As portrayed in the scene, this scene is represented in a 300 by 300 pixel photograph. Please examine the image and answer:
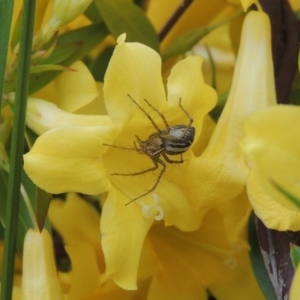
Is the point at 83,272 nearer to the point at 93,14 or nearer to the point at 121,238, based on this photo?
the point at 121,238

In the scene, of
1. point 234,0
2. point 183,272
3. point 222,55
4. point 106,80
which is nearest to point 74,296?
point 183,272

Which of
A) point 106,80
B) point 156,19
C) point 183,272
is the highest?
Answer: point 106,80

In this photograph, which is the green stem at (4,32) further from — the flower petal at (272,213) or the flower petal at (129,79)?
the flower petal at (272,213)

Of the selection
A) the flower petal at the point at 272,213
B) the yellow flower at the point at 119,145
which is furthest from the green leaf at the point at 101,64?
the flower petal at the point at 272,213

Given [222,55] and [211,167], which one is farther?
[222,55]

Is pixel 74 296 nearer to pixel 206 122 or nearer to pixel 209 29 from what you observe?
pixel 206 122

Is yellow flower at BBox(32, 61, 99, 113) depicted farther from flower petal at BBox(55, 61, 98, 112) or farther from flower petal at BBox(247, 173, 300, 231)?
flower petal at BBox(247, 173, 300, 231)
